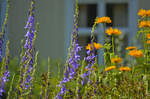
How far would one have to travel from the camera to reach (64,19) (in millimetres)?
6215

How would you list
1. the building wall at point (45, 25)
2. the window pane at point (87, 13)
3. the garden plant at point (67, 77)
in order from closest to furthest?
1. the garden plant at point (67, 77)
2. the building wall at point (45, 25)
3. the window pane at point (87, 13)

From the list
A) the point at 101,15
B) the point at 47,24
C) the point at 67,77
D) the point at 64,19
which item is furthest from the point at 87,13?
the point at 67,77

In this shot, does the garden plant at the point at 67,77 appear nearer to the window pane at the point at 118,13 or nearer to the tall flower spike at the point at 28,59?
the tall flower spike at the point at 28,59

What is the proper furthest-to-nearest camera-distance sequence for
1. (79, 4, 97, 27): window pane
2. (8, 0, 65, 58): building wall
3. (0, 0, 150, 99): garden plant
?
1. (79, 4, 97, 27): window pane
2. (8, 0, 65, 58): building wall
3. (0, 0, 150, 99): garden plant

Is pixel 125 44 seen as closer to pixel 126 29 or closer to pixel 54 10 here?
pixel 126 29

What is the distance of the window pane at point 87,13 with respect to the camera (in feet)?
20.4

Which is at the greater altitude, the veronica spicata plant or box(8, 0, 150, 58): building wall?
box(8, 0, 150, 58): building wall

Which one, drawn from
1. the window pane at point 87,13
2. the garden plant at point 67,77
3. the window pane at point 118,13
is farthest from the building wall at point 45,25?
the garden plant at point 67,77

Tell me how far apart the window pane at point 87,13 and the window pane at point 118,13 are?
0.26 meters

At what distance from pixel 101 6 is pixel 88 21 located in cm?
37

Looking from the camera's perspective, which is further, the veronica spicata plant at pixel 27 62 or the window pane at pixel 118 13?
the window pane at pixel 118 13

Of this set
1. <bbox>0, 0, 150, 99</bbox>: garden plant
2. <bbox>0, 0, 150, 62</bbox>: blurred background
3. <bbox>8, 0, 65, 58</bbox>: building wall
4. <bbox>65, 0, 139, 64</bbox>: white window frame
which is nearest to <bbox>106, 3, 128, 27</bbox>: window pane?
<bbox>0, 0, 150, 62</bbox>: blurred background

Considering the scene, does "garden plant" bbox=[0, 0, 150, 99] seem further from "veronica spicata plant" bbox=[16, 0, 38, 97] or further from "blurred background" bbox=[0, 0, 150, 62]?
"blurred background" bbox=[0, 0, 150, 62]

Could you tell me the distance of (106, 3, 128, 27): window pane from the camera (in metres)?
6.26
